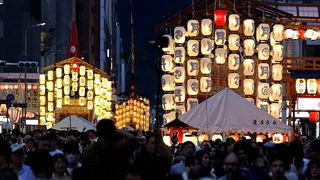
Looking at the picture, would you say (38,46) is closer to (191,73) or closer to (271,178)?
(191,73)

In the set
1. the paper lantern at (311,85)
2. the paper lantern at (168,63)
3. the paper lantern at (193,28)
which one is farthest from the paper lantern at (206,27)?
the paper lantern at (311,85)

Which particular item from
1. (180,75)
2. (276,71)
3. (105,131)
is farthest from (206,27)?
(105,131)

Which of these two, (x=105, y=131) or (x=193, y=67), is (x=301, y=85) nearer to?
(x=193, y=67)

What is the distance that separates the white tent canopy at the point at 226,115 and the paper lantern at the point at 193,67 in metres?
22.1

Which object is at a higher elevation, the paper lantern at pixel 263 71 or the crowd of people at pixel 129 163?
the paper lantern at pixel 263 71

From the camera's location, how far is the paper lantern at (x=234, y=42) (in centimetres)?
4528

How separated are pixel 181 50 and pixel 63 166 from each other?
3594 cm

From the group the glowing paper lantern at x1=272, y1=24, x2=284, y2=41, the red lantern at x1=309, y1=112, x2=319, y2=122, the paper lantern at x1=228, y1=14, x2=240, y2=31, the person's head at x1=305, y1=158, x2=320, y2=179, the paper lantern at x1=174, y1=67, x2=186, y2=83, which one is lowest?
the red lantern at x1=309, y1=112, x2=319, y2=122

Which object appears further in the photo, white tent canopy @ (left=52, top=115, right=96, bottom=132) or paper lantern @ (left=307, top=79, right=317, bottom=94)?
paper lantern @ (left=307, top=79, right=317, bottom=94)

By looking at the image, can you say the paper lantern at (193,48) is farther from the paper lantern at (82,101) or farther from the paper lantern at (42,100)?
the paper lantern at (82,101)

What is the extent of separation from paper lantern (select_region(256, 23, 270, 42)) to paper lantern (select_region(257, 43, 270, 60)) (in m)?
0.43

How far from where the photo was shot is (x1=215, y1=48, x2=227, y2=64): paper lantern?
148ft

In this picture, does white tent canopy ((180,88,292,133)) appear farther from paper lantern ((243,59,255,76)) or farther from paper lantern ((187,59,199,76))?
paper lantern ((243,59,255,76))

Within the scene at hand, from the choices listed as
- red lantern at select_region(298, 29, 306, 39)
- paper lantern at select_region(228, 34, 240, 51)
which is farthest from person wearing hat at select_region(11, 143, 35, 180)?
red lantern at select_region(298, 29, 306, 39)
